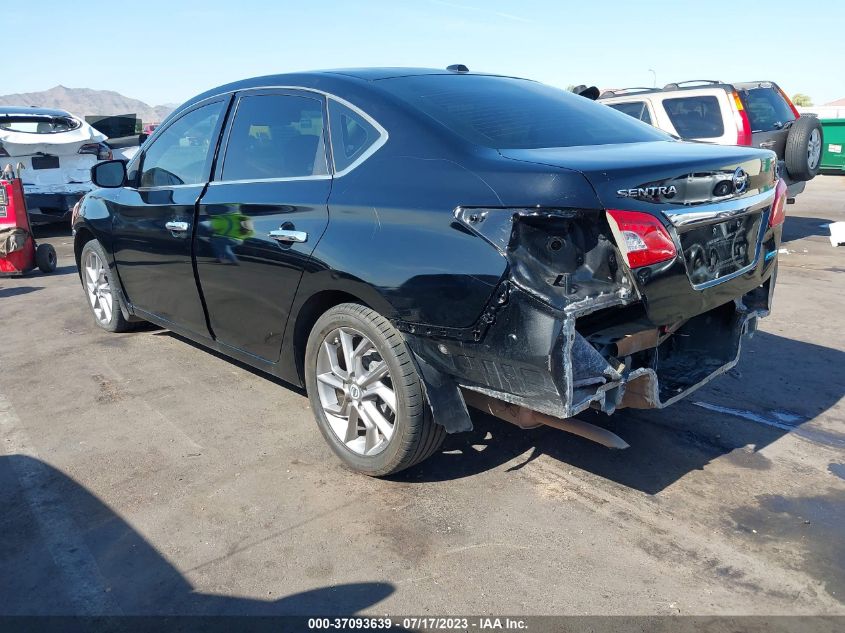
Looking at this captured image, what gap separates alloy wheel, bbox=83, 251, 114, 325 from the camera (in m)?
5.74

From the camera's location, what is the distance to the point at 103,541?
3012 mm

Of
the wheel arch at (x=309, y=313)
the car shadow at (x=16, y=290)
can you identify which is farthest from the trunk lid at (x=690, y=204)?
the car shadow at (x=16, y=290)

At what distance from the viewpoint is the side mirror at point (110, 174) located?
504 centimetres

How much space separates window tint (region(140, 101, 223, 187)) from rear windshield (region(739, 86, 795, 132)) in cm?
730

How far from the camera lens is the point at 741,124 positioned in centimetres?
880

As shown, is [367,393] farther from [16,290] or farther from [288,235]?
[16,290]

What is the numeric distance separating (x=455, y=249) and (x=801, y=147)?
7.69 meters

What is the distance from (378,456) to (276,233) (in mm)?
1178

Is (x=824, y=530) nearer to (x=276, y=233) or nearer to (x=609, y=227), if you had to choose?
(x=609, y=227)

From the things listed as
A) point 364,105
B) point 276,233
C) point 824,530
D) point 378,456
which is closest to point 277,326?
point 276,233

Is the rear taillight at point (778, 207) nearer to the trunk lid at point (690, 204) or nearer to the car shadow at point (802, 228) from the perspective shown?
the trunk lid at point (690, 204)

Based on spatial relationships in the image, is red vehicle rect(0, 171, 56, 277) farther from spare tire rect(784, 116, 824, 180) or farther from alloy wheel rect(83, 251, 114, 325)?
spare tire rect(784, 116, 824, 180)

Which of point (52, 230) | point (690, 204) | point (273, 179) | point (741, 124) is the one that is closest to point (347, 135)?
point (273, 179)

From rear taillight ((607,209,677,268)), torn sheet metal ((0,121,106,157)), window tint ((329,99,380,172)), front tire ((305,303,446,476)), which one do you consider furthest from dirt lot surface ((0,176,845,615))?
torn sheet metal ((0,121,106,157))
